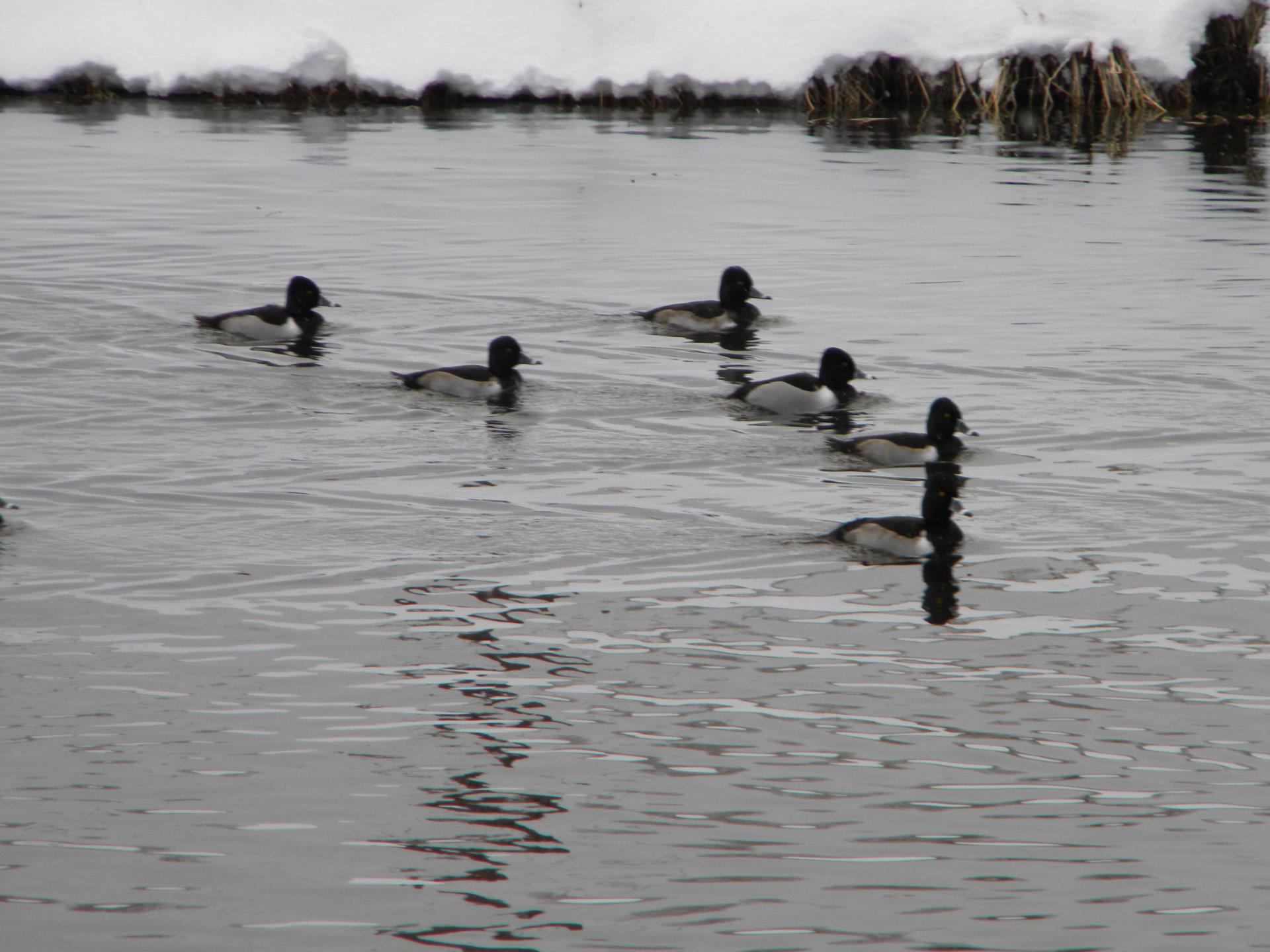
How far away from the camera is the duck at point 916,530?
9914 mm

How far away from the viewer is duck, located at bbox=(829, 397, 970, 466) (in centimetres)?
1202

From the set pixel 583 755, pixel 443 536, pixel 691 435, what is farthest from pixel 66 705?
pixel 691 435

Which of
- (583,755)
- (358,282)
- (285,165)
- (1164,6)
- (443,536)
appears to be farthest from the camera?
(1164,6)

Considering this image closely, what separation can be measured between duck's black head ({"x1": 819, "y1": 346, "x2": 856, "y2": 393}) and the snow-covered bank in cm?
2481

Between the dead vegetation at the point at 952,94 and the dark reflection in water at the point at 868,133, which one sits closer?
the dark reflection in water at the point at 868,133

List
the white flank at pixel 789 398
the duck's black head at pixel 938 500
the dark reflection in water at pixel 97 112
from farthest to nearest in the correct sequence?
the dark reflection in water at pixel 97 112 → the white flank at pixel 789 398 → the duck's black head at pixel 938 500

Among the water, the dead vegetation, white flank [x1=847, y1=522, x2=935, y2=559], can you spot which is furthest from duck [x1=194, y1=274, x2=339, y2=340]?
the dead vegetation

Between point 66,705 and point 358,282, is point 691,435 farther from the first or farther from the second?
point 358,282

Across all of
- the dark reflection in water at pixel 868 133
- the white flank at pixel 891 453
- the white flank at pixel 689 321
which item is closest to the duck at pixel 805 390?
the white flank at pixel 891 453

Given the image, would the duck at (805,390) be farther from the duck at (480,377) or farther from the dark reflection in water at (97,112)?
the dark reflection in water at (97,112)

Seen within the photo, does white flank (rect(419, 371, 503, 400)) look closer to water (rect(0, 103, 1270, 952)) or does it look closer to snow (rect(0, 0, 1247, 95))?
water (rect(0, 103, 1270, 952))

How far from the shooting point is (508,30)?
40.1 metres

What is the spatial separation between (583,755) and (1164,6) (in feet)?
110

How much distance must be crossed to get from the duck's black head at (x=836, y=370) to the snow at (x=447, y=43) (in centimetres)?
2480
